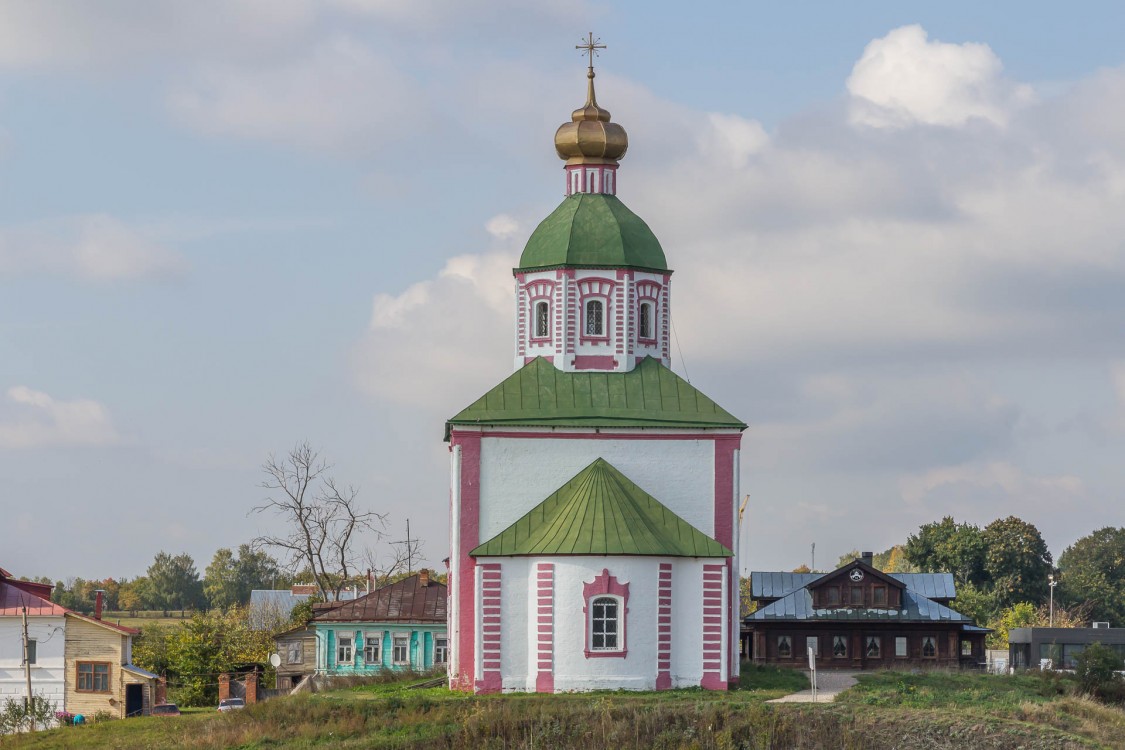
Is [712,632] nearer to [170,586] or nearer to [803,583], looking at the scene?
[803,583]

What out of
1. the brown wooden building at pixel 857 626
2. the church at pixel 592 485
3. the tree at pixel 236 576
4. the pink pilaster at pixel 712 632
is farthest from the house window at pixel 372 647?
the tree at pixel 236 576

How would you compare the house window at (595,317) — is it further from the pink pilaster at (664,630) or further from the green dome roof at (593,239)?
the pink pilaster at (664,630)

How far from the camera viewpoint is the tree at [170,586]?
119 metres

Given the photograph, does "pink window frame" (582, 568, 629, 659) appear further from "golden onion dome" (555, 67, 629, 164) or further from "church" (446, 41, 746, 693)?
"golden onion dome" (555, 67, 629, 164)

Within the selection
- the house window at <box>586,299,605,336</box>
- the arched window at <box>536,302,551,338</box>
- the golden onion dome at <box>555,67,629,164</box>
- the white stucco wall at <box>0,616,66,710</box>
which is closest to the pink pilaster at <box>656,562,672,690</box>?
the house window at <box>586,299,605,336</box>

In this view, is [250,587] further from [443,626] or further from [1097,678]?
[1097,678]

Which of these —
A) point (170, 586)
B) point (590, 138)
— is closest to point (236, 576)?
point (170, 586)

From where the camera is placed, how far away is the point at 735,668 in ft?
133

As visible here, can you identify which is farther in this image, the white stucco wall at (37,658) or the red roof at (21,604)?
the red roof at (21,604)

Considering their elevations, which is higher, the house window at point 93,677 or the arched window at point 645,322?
the arched window at point 645,322

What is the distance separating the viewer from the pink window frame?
37875 mm

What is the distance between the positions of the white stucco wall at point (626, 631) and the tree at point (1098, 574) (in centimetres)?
4916

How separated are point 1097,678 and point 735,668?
326 inches

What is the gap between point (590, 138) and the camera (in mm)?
45312
